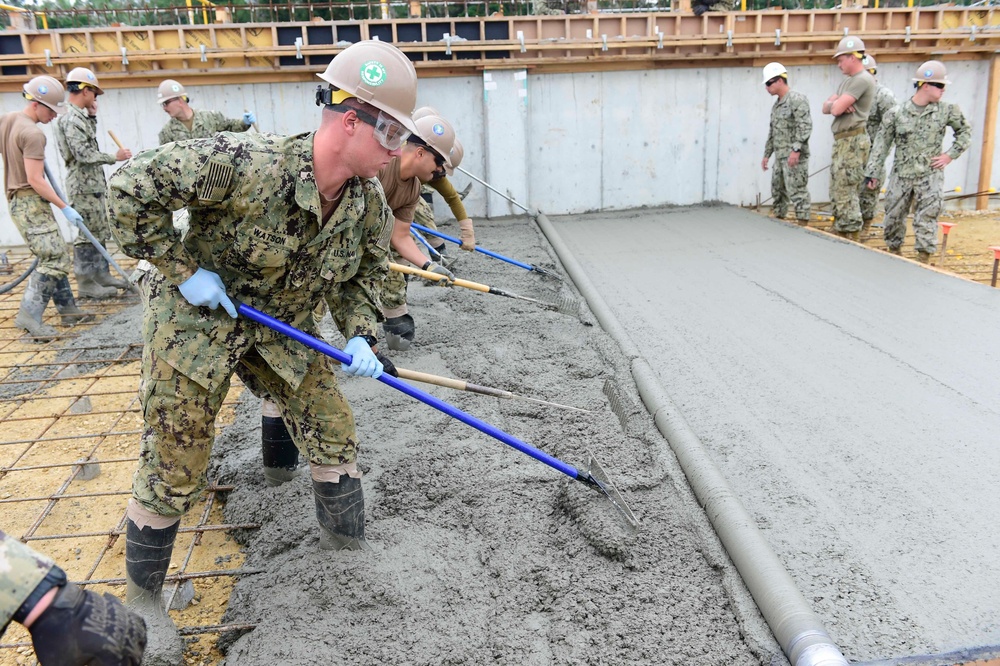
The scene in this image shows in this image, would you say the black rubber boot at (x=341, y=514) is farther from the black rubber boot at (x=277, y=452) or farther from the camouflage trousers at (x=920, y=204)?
the camouflage trousers at (x=920, y=204)

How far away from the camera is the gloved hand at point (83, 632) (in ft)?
4.06

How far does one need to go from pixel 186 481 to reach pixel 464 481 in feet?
3.60

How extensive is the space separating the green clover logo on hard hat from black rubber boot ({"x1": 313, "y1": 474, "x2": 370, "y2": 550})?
4.03 feet

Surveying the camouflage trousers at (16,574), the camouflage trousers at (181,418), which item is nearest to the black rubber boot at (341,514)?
the camouflage trousers at (181,418)

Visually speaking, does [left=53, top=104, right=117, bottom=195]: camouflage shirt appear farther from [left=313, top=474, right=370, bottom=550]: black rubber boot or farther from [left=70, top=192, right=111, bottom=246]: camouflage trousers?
[left=313, top=474, right=370, bottom=550]: black rubber boot

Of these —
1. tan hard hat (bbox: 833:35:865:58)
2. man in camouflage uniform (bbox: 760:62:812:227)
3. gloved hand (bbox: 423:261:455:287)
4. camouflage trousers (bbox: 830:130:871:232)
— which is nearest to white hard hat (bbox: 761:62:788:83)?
man in camouflage uniform (bbox: 760:62:812:227)

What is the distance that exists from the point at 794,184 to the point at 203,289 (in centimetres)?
725

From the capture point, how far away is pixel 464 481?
285cm

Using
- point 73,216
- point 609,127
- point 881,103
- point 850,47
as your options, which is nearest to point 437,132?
point 73,216

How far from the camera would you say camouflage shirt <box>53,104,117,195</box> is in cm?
574

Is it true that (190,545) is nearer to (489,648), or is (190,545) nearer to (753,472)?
(489,648)

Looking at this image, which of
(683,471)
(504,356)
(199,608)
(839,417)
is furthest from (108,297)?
(839,417)

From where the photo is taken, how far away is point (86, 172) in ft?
19.5

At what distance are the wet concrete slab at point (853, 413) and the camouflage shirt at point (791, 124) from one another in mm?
2012
